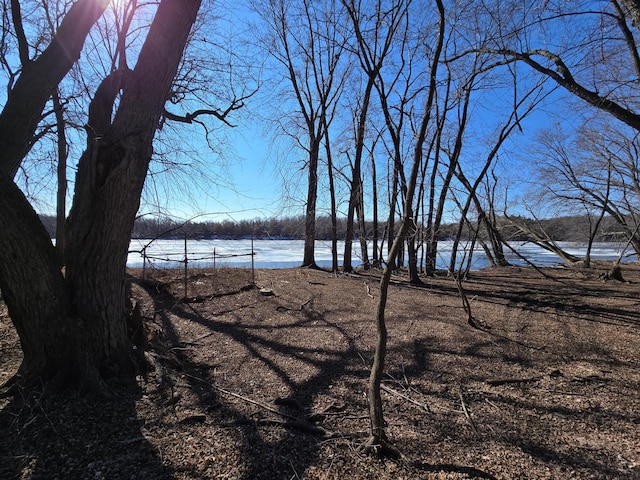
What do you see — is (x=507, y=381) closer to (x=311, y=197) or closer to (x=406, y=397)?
(x=406, y=397)

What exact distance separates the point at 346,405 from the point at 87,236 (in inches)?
116

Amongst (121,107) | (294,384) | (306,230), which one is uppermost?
(121,107)

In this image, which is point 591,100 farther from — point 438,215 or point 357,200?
point 357,200

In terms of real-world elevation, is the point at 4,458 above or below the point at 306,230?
below

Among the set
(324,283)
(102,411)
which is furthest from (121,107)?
(324,283)

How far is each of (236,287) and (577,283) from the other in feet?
37.4

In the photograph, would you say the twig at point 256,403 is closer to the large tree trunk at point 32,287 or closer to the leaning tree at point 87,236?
the leaning tree at point 87,236

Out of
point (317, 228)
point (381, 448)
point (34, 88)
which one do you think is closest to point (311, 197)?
point (317, 228)

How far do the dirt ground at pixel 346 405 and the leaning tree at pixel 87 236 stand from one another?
39 cm

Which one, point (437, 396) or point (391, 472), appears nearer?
point (391, 472)

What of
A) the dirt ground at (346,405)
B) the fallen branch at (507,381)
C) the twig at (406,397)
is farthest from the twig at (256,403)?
the fallen branch at (507,381)

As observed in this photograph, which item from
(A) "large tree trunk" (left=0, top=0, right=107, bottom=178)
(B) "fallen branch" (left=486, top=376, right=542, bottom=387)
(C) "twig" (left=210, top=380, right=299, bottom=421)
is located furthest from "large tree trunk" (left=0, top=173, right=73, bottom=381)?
(B) "fallen branch" (left=486, top=376, right=542, bottom=387)

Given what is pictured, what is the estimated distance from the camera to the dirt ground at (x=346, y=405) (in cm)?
244

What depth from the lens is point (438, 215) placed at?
12555 mm
